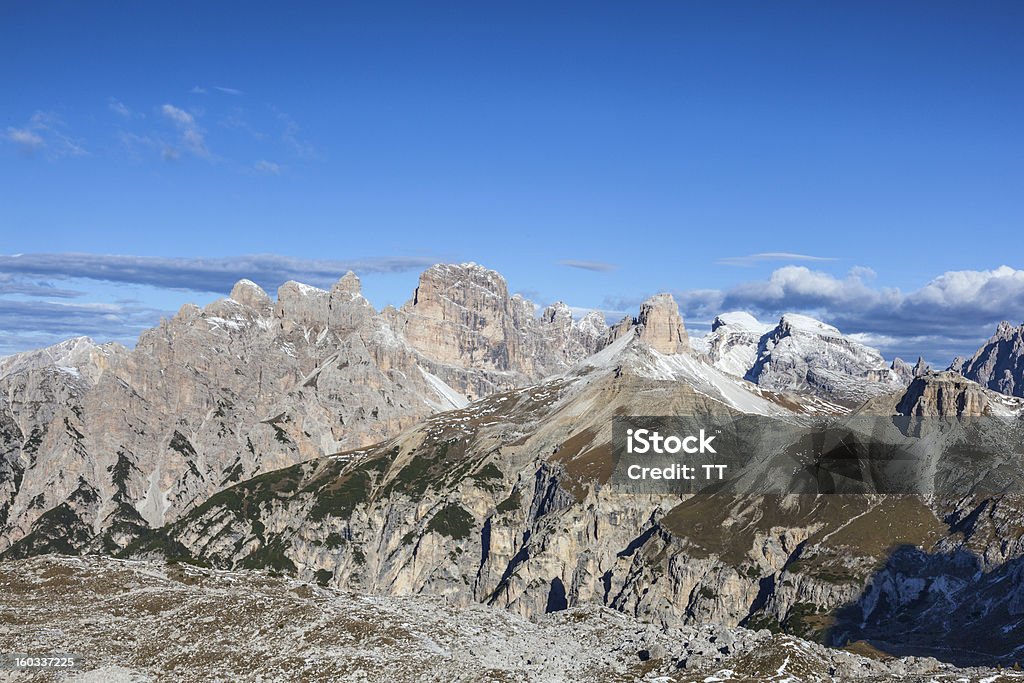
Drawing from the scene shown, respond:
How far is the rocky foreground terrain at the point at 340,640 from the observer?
90.9 meters

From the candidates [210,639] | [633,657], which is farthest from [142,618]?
[633,657]

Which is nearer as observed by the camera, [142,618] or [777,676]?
[777,676]

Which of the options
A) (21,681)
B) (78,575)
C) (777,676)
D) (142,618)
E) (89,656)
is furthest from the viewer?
(78,575)

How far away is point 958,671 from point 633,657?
32.0 m

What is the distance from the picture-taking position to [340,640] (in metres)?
103

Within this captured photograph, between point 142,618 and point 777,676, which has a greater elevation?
point 777,676

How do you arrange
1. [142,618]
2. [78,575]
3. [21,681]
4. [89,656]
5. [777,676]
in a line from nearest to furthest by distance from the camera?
1. [777,676]
2. [21,681]
3. [89,656]
4. [142,618]
5. [78,575]

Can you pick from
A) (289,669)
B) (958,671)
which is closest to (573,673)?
(289,669)

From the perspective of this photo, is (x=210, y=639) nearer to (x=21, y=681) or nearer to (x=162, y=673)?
(x=162, y=673)

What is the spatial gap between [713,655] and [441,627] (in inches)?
1335

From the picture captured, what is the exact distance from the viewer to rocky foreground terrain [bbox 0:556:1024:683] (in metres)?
90.9

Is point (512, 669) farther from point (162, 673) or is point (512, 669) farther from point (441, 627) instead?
point (162, 673)

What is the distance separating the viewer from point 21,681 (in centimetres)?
9031

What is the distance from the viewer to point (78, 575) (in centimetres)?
12900
